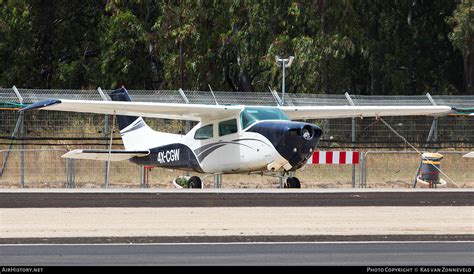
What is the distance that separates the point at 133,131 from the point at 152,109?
306cm

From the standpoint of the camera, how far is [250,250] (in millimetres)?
13172

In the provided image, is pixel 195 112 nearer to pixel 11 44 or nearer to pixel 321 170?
pixel 321 170

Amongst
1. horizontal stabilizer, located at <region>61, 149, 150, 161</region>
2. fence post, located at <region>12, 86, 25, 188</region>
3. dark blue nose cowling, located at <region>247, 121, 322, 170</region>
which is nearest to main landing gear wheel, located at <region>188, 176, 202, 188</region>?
horizontal stabilizer, located at <region>61, 149, 150, 161</region>

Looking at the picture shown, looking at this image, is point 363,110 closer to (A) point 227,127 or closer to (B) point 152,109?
(A) point 227,127

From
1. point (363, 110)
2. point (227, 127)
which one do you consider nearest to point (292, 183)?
point (227, 127)

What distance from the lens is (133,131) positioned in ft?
95.8

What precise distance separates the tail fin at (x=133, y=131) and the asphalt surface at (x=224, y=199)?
8.05m

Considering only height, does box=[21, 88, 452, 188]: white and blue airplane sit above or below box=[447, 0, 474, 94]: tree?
below

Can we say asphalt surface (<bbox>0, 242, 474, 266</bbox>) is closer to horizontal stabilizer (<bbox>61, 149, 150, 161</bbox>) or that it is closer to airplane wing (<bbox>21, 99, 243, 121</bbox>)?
airplane wing (<bbox>21, 99, 243, 121</bbox>)

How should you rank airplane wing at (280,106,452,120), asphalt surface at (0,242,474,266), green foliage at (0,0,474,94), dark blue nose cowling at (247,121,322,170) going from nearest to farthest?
asphalt surface at (0,242,474,266)
dark blue nose cowling at (247,121,322,170)
airplane wing at (280,106,452,120)
green foliage at (0,0,474,94)

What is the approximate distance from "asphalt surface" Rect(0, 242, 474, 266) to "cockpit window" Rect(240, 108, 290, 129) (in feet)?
39.4

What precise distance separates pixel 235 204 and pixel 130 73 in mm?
24862

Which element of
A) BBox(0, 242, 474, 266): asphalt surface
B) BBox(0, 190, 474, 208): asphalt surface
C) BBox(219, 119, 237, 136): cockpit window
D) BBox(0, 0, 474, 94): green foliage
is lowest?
BBox(0, 190, 474, 208): asphalt surface

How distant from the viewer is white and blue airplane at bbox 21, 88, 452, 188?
24.8 metres
